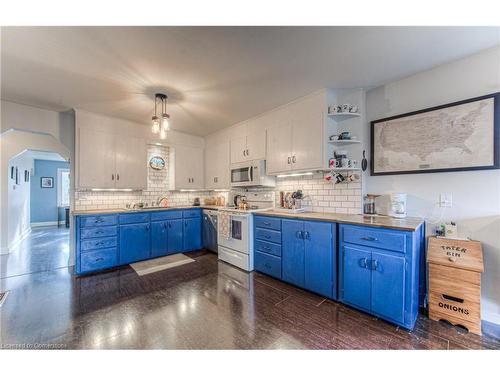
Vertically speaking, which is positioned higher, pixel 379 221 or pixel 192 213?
pixel 379 221

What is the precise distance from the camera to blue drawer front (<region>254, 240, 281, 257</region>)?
9.38 ft

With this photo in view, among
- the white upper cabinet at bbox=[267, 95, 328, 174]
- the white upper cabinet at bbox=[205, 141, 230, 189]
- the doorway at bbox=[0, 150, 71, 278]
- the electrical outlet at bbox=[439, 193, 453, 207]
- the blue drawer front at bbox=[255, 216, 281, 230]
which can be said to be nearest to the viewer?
the electrical outlet at bbox=[439, 193, 453, 207]

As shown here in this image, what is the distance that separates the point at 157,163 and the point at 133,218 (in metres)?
1.38

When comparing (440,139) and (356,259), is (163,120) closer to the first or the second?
(356,259)

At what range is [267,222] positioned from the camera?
9.82 feet

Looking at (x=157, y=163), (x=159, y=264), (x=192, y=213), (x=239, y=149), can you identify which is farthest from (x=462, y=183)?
(x=157, y=163)

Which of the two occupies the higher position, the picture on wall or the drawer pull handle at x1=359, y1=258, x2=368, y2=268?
the picture on wall

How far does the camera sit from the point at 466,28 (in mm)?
1670

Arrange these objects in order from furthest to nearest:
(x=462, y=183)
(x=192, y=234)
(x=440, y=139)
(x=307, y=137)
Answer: (x=192, y=234)
(x=307, y=137)
(x=440, y=139)
(x=462, y=183)

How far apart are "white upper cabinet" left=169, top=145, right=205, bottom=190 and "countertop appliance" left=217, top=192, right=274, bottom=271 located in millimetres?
1367

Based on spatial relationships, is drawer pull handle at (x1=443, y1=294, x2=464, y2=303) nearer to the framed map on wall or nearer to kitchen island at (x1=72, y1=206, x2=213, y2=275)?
the framed map on wall

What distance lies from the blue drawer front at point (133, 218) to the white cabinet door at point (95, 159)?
643mm

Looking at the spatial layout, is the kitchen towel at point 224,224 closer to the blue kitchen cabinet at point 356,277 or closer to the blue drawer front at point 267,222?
the blue drawer front at point 267,222

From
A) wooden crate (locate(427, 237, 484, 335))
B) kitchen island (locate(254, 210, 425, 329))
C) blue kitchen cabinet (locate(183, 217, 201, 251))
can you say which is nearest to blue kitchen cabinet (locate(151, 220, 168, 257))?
blue kitchen cabinet (locate(183, 217, 201, 251))
